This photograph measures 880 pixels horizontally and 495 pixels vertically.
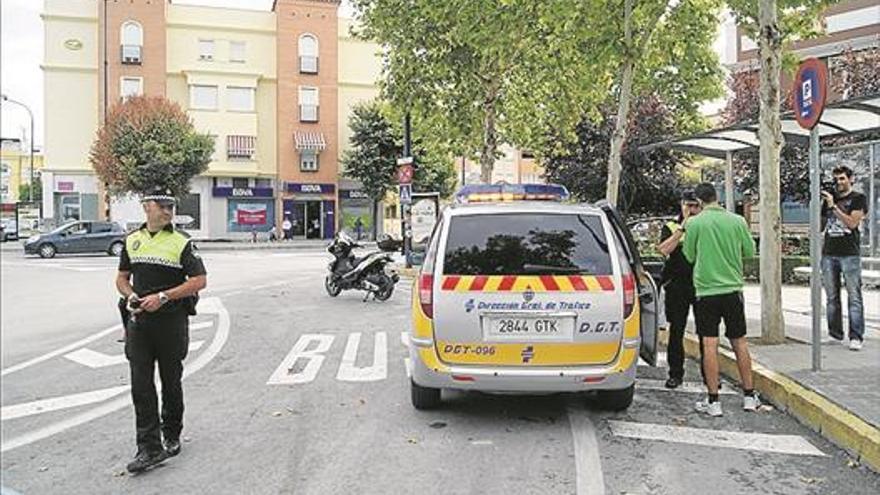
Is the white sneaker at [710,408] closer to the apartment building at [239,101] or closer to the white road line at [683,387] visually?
the white road line at [683,387]

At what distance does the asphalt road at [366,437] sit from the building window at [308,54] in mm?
38035

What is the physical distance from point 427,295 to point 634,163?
84.3 feet

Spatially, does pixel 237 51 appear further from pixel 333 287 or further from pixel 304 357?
pixel 304 357

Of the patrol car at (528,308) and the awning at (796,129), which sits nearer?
the patrol car at (528,308)

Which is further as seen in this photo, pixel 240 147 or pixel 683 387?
pixel 240 147

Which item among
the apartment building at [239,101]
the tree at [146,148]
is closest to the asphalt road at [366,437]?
the tree at [146,148]

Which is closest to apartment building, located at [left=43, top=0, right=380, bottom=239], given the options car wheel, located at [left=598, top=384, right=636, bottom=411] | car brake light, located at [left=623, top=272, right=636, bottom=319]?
car wheel, located at [left=598, top=384, right=636, bottom=411]

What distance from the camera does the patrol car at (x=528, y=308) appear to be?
18.1 feet

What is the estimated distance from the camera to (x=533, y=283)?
561 centimetres

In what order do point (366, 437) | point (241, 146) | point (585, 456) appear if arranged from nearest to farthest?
point (585, 456), point (366, 437), point (241, 146)

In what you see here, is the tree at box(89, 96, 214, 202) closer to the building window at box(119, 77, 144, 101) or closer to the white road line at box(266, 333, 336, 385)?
the building window at box(119, 77, 144, 101)

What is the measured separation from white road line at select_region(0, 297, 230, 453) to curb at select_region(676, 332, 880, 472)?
15.5 feet

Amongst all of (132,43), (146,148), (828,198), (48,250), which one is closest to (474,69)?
(828,198)

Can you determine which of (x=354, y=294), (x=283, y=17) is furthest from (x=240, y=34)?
(x=354, y=294)
